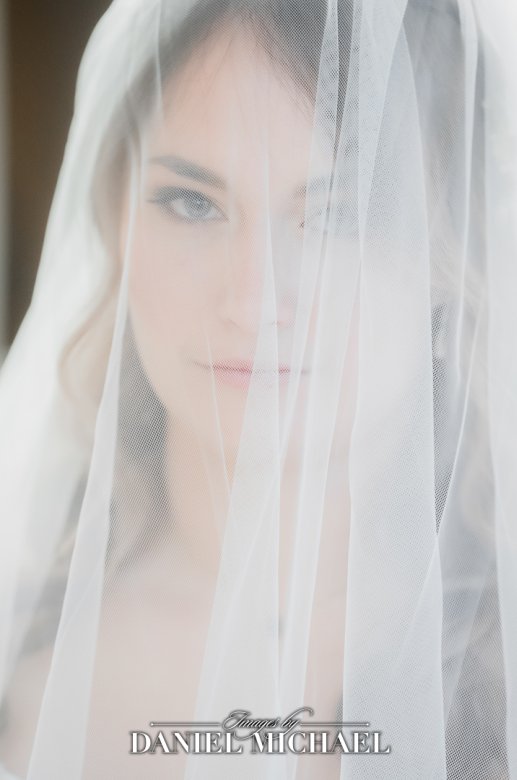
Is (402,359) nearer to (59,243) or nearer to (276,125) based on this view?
(276,125)

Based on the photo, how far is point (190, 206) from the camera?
657 millimetres

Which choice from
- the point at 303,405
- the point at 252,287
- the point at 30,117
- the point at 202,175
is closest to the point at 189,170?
the point at 202,175

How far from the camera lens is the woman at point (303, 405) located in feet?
1.90

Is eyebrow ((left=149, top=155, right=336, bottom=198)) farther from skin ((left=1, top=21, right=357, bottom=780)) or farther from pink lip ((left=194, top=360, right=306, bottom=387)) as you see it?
pink lip ((left=194, top=360, right=306, bottom=387))

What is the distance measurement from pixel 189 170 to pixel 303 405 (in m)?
0.22

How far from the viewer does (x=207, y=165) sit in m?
0.65

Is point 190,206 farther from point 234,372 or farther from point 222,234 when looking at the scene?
point 234,372

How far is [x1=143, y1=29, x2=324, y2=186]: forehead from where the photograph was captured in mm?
613

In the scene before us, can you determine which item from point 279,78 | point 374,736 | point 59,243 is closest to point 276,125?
point 279,78

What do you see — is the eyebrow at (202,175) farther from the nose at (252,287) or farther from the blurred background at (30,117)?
the blurred background at (30,117)

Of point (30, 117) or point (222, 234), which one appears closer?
point (222, 234)

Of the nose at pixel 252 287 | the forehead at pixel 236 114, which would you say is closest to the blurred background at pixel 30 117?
the forehead at pixel 236 114

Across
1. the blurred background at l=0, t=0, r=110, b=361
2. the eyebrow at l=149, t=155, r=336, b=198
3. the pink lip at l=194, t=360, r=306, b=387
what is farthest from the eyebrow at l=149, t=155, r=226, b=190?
the blurred background at l=0, t=0, r=110, b=361

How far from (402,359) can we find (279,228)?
14cm
